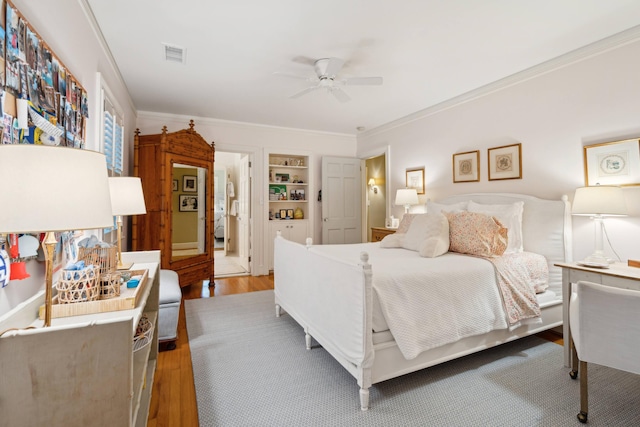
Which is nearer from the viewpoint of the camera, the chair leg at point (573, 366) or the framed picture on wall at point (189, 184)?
the chair leg at point (573, 366)

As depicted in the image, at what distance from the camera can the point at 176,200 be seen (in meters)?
3.74

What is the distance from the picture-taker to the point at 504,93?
3242mm

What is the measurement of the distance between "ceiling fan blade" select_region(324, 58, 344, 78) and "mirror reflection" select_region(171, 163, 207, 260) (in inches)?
85.4

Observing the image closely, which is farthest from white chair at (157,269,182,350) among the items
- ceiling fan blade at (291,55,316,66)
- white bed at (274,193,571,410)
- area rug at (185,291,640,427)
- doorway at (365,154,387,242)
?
doorway at (365,154,387,242)

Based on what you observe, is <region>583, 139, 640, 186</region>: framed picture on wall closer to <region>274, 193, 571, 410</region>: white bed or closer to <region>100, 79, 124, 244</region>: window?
<region>274, 193, 571, 410</region>: white bed

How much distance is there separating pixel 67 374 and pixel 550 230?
336 centimetres

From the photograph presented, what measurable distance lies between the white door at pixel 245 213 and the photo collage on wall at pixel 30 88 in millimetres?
3432

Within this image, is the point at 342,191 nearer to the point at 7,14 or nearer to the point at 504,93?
the point at 504,93

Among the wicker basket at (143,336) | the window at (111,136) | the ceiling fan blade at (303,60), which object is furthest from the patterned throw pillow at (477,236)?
the window at (111,136)

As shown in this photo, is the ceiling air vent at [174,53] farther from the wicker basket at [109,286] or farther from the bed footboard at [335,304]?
the wicker basket at [109,286]

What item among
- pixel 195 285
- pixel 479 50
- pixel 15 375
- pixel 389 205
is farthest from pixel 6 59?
pixel 389 205

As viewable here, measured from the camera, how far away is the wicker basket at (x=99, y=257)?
57.1 inches

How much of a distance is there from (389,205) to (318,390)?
347 cm

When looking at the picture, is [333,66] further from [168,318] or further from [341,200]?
[341,200]
